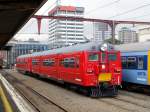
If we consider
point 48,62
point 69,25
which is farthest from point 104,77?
point 69,25

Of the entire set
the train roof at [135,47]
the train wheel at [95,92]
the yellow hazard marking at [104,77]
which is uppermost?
the train roof at [135,47]

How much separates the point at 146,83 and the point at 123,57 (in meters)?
3.29

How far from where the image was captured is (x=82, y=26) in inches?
1938

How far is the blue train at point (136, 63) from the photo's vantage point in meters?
19.6

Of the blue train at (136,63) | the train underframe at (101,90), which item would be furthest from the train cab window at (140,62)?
the train underframe at (101,90)

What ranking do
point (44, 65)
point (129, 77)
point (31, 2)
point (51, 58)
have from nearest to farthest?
point (31, 2) < point (129, 77) < point (51, 58) < point (44, 65)

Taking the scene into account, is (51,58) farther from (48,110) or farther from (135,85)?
(48,110)

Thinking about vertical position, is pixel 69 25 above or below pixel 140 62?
above

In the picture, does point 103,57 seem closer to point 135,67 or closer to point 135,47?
point 135,67

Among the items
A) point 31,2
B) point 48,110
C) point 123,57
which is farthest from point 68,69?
point 31,2

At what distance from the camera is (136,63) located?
68.0 feet

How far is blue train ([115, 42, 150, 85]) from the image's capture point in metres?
19.6

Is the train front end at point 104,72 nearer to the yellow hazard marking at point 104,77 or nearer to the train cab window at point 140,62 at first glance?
the yellow hazard marking at point 104,77

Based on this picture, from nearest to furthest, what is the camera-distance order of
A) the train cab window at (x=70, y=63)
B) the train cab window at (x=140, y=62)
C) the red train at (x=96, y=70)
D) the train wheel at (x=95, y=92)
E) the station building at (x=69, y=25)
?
the red train at (x=96, y=70), the train wheel at (x=95, y=92), the train cab window at (x=140, y=62), the train cab window at (x=70, y=63), the station building at (x=69, y=25)
